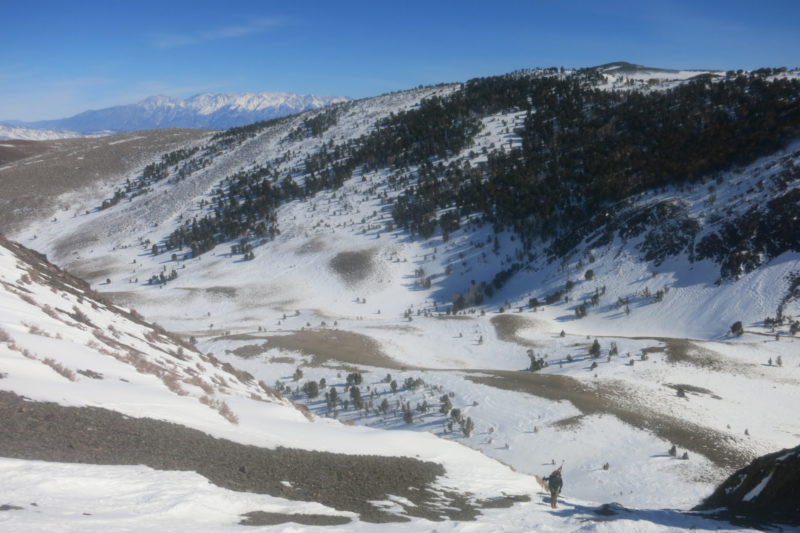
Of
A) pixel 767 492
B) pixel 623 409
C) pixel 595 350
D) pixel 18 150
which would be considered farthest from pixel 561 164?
pixel 18 150

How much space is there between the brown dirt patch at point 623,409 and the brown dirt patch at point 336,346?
5514mm

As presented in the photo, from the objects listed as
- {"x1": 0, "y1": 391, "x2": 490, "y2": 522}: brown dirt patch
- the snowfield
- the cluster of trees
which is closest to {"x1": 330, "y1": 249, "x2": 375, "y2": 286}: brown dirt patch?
the snowfield

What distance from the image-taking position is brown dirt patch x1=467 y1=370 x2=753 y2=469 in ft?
53.2

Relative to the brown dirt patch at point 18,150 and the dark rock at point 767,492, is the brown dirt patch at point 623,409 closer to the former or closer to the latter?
the dark rock at point 767,492

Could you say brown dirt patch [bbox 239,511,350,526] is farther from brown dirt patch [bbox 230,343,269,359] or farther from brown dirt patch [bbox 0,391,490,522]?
brown dirt patch [bbox 230,343,269,359]

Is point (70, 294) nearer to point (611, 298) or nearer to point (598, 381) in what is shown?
point (598, 381)

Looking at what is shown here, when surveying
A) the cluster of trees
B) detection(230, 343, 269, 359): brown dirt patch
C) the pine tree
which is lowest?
detection(230, 343, 269, 359): brown dirt patch

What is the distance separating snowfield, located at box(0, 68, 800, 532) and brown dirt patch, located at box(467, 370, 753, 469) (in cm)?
11

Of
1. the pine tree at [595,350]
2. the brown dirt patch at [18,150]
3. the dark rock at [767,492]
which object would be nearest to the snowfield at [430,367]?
the pine tree at [595,350]

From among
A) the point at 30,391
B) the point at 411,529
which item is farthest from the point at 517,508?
the point at 30,391

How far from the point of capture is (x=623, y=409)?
63.0 ft

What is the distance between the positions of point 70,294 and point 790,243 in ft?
122

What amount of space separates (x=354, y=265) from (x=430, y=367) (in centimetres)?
2310

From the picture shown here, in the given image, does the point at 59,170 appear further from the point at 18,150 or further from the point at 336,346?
the point at 336,346
